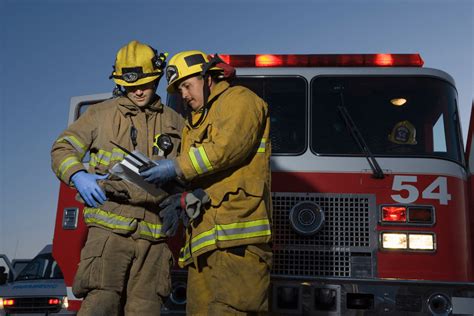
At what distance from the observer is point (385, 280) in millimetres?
4660

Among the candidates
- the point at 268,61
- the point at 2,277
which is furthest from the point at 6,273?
the point at 268,61

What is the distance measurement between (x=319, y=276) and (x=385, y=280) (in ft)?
1.53

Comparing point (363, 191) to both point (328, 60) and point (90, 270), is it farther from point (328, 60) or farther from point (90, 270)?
point (90, 270)

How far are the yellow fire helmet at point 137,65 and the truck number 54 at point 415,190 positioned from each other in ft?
6.51

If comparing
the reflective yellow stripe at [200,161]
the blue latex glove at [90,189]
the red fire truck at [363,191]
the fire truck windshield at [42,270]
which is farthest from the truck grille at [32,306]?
the reflective yellow stripe at [200,161]

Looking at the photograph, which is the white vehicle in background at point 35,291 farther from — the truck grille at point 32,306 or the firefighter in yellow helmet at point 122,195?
the firefighter in yellow helmet at point 122,195

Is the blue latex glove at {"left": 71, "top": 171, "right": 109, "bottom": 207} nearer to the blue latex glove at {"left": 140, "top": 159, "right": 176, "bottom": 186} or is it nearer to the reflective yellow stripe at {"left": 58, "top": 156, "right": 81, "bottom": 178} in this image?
the reflective yellow stripe at {"left": 58, "top": 156, "right": 81, "bottom": 178}

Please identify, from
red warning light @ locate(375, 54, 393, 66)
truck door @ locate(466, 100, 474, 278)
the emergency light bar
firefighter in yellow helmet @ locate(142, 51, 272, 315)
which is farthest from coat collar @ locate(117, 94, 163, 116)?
truck door @ locate(466, 100, 474, 278)

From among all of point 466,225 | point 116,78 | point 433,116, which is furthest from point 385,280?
point 116,78

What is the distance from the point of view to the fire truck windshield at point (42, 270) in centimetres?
1145

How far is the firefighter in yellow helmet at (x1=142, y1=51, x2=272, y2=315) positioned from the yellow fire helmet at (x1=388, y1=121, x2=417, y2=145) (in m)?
1.84

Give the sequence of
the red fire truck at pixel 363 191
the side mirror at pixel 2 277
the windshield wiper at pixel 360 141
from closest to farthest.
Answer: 1. the red fire truck at pixel 363 191
2. the windshield wiper at pixel 360 141
3. the side mirror at pixel 2 277

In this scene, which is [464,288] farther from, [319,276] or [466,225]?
[319,276]

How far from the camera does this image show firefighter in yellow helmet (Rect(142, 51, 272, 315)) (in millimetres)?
3289
